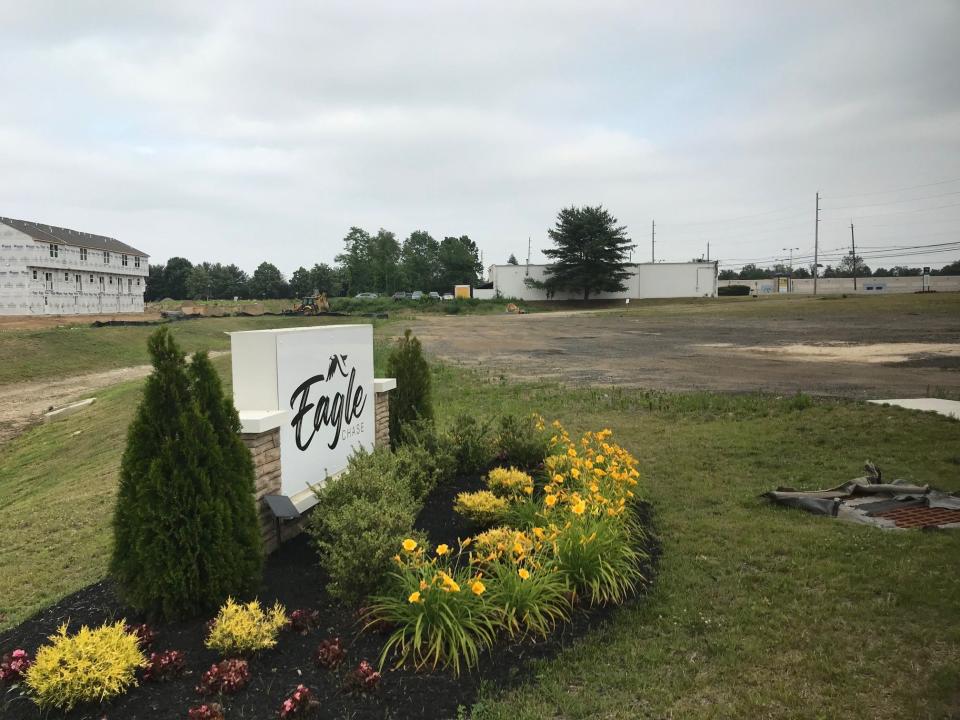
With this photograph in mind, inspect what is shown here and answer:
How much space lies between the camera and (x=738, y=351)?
73.6ft

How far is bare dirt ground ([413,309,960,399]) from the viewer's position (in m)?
14.6

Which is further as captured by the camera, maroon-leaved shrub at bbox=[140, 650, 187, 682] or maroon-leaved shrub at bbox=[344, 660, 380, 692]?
maroon-leaved shrub at bbox=[140, 650, 187, 682]

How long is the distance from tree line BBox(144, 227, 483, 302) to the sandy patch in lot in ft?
248

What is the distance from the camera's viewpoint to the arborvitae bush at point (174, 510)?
395cm

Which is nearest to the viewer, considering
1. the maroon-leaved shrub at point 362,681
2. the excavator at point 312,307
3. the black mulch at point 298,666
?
the black mulch at point 298,666

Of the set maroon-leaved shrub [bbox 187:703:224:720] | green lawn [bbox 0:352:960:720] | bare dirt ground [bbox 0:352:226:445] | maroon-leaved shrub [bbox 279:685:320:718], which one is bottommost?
bare dirt ground [bbox 0:352:226:445]

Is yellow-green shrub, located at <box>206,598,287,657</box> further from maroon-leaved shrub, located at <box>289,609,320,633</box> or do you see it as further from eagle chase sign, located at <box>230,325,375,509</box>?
eagle chase sign, located at <box>230,325,375,509</box>

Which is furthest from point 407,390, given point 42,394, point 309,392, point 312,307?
point 312,307

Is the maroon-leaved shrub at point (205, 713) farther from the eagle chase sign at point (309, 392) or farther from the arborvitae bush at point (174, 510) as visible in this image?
the eagle chase sign at point (309, 392)

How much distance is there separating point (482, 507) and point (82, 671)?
3168 mm

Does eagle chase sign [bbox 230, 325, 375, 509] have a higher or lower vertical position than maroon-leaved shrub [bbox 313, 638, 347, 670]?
higher

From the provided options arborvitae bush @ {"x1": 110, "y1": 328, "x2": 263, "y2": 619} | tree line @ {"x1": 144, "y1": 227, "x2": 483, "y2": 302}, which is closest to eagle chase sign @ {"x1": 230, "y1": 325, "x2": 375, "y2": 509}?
arborvitae bush @ {"x1": 110, "y1": 328, "x2": 263, "y2": 619}

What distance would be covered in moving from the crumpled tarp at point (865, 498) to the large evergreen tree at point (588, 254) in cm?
6078

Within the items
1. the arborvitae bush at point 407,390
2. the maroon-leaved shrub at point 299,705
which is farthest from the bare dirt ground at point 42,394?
the maroon-leaved shrub at point 299,705
